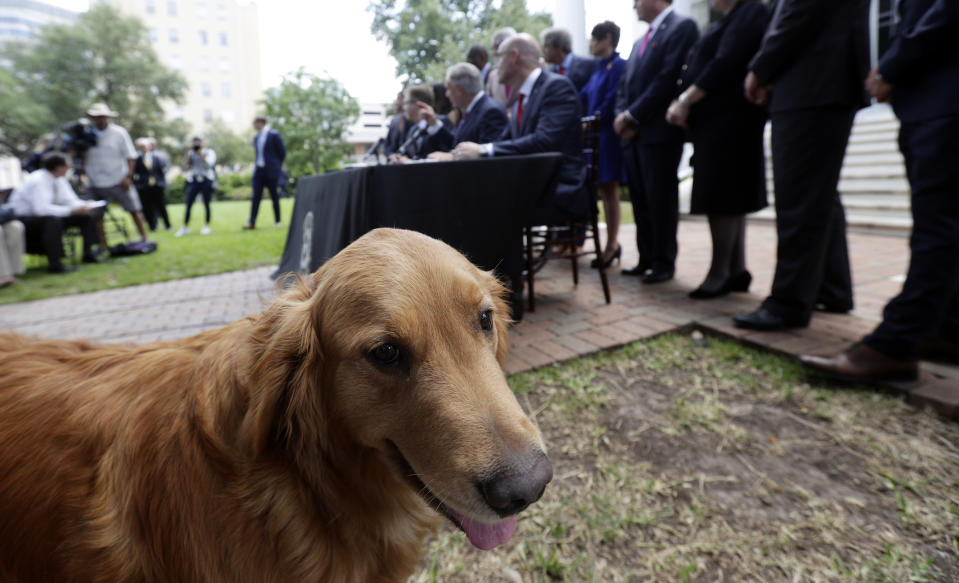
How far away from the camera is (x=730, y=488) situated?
2.02 meters

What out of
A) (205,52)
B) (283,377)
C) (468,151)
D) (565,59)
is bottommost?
(283,377)

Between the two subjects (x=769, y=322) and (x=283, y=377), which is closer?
(x=283, y=377)

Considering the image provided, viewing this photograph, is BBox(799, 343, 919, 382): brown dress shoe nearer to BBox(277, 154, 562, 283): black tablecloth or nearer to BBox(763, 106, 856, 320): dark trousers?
BBox(763, 106, 856, 320): dark trousers

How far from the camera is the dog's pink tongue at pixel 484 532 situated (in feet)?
3.86

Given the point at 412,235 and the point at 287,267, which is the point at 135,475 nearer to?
the point at 412,235

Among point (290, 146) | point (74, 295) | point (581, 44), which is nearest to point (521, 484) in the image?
point (74, 295)

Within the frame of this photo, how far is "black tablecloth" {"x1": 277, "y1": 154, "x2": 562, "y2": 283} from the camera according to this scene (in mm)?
3168

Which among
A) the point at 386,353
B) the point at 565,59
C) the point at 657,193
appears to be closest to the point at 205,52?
the point at 565,59

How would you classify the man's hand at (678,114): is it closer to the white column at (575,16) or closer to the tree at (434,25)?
the white column at (575,16)

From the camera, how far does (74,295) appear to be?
19.6 ft

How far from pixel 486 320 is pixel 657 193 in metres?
4.10

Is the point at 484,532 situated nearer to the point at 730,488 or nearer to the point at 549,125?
the point at 730,488

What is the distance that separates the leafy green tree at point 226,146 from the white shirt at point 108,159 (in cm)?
4879

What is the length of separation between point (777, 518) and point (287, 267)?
4942 mm
